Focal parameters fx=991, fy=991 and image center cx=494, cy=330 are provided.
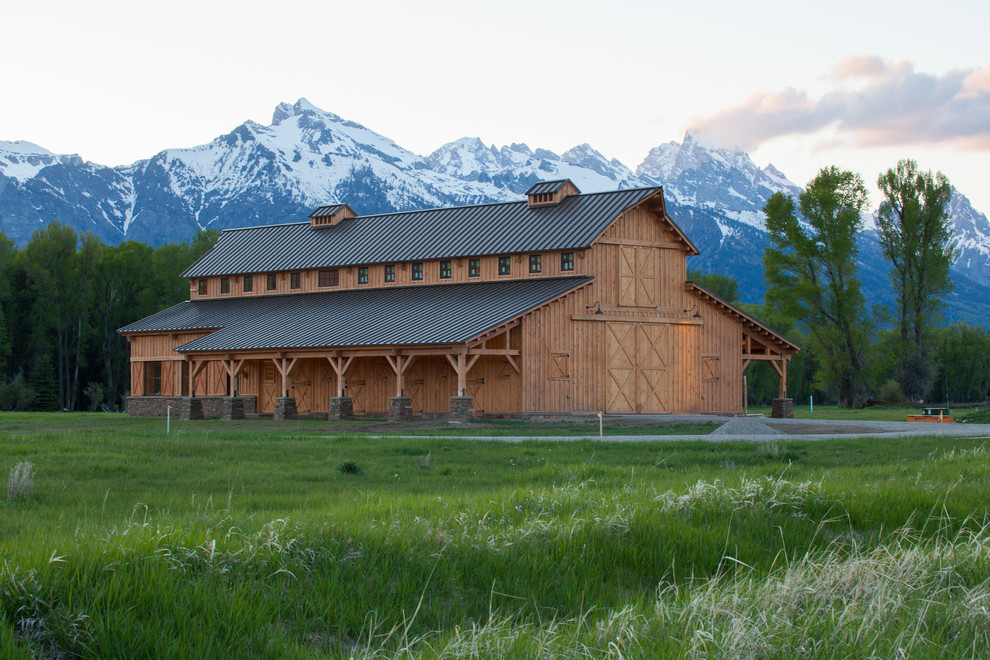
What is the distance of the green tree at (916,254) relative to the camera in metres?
64.7

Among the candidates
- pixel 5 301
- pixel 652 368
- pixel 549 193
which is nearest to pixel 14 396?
pixel 5 301

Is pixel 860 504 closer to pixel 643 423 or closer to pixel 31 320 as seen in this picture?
pixel 643 423

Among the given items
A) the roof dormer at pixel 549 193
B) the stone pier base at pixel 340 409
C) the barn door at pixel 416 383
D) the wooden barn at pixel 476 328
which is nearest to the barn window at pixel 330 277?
the wooden barn at pixel 476 328

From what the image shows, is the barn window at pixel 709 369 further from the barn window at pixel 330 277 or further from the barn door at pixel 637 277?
the barn window at pixel 330 277

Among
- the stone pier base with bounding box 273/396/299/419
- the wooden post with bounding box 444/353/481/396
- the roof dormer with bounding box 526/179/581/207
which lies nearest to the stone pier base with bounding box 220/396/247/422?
the stone pier base with bounding box 273/396/299/419

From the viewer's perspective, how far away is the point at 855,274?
65000 mm

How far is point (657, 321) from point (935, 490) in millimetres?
29635

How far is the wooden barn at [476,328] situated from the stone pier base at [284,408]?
0.08 metres

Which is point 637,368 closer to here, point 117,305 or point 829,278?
point 829,278

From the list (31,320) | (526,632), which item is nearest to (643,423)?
(526,632)

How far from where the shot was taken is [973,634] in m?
7.48

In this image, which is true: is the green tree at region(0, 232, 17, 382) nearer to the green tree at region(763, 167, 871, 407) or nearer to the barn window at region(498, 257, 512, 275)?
the barn window at region(498, 257, 512, 275)

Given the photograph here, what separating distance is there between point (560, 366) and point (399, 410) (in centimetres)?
680

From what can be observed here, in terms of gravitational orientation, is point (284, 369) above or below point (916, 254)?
below
